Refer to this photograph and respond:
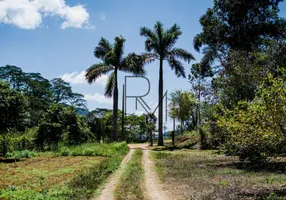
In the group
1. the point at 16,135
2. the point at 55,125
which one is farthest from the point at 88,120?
the point at 16,135

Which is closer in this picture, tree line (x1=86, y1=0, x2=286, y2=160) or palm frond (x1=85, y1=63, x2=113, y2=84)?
tree line (x1=86, y1=0, x2=286, y2=160)

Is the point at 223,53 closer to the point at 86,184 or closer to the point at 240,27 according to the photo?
the point at 240,27

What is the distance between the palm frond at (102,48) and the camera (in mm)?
42188

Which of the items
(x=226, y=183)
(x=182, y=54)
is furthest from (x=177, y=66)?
(x=226, y=183)

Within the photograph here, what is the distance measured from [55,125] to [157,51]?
13898mm

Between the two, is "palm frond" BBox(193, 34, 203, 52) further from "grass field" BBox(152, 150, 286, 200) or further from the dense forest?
"grass field" BBox(152, 150, 286, 200)

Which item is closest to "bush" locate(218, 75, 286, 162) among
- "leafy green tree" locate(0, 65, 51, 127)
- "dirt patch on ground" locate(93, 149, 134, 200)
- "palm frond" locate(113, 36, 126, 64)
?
"dirt patch on ground" locate(93, 149, 134, 200)

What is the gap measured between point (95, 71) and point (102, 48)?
364 centimetres

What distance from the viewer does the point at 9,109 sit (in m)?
26.2

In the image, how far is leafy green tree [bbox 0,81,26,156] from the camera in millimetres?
25844

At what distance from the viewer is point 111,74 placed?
133ft

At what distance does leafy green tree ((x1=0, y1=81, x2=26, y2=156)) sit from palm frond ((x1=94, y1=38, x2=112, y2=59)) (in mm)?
16835

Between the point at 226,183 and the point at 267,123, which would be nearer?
the point at 267,123

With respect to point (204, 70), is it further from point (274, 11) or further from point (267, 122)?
point (267, 122)
